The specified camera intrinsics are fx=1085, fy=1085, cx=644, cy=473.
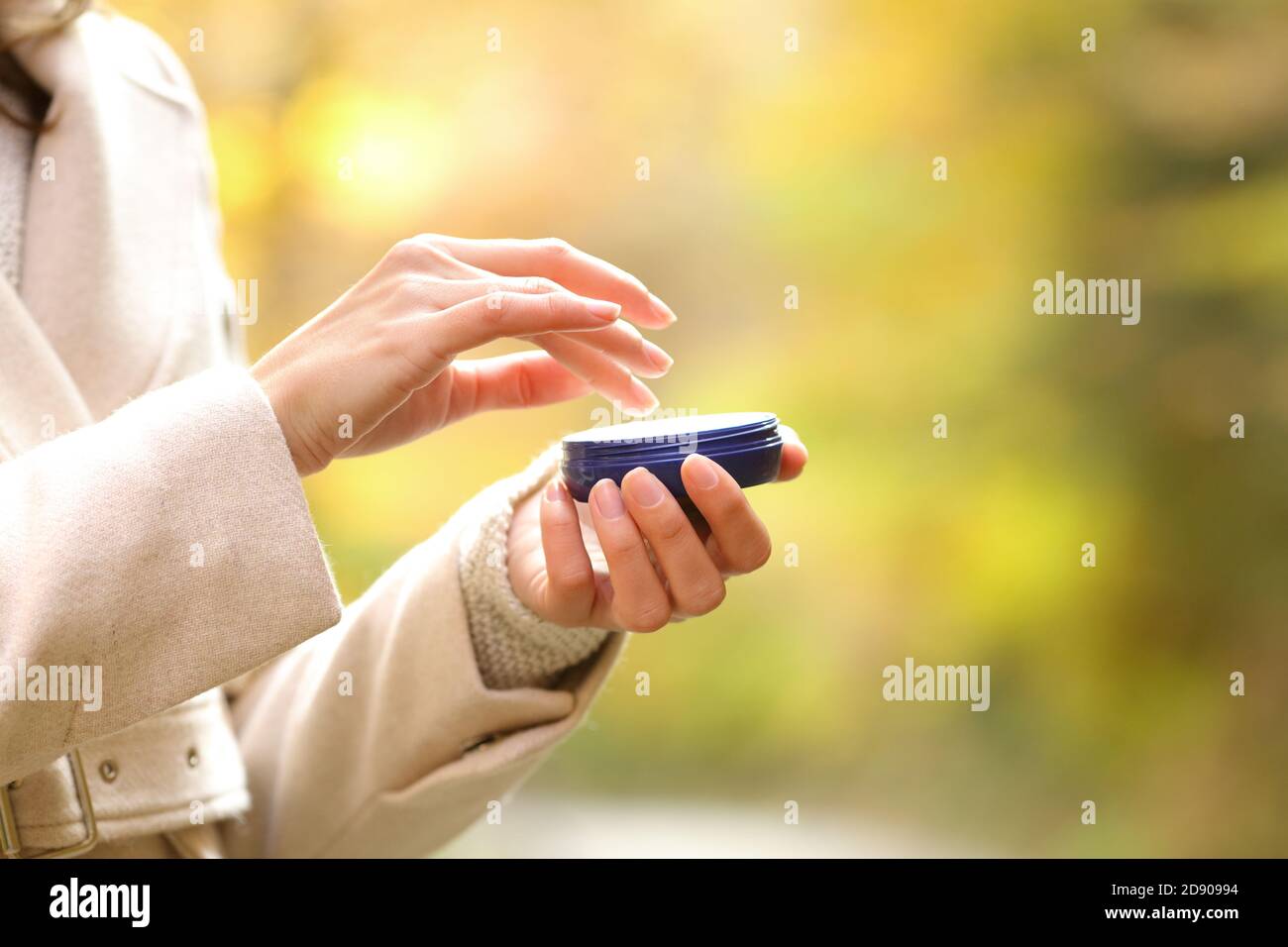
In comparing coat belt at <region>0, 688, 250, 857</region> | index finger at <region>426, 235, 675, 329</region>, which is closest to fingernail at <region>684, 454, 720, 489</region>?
index finger at <region>426, 235, 675, 329</region>

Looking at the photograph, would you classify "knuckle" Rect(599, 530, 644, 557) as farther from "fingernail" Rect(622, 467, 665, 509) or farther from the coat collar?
the coat collar

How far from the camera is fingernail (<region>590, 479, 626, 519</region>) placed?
1.65ft

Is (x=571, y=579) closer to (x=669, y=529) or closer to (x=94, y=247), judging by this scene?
(x=669, y=529)

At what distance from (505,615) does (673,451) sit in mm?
159

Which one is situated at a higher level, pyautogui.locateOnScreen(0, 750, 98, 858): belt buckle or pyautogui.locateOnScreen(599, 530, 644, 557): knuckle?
pyautogui.locateOnScreen(599, 530, 644, 557): knuckle

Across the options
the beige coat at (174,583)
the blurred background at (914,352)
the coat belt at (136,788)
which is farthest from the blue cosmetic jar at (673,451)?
the blurred background at (914,352)

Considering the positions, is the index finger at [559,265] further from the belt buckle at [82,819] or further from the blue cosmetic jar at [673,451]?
the belt buckle at [82,819]

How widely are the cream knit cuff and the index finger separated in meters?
0.11

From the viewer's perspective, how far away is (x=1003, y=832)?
187 cm

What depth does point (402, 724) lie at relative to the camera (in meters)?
0.66

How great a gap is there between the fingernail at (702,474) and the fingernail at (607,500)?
36 mm

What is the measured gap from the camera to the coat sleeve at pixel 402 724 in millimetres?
633

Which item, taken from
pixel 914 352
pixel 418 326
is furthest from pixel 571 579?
pixel 914 352
